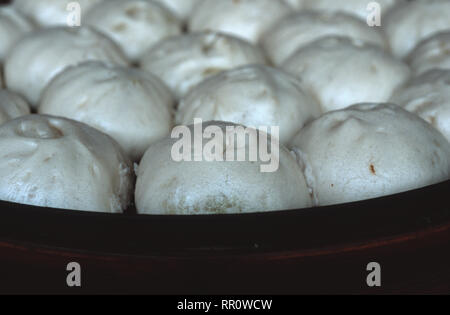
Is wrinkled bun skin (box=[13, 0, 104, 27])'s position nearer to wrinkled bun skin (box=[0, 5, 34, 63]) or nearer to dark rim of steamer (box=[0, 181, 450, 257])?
wrinkled bun skin (box=[0, 5, 34, 63])

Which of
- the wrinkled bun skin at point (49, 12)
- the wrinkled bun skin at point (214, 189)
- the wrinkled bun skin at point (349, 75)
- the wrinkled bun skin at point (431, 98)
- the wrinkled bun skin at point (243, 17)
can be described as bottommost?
the wrinkled bun skin at point (214, 189)

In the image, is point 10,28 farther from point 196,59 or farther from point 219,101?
point 219,101

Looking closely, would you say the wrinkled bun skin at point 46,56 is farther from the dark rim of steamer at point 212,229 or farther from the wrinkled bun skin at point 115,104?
the dark rim of steamer at point 212,229

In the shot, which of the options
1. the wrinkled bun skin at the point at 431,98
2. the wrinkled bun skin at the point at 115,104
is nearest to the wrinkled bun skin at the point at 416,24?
the wrinkled bun skin at the point at 431,98

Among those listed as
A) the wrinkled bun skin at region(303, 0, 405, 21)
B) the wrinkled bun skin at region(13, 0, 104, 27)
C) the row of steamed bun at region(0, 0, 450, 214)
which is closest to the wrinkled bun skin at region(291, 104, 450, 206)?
the row of steamed bun at region(0, 0, 450, 214)

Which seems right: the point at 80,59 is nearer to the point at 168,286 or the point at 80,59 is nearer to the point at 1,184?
the point at 1,184
